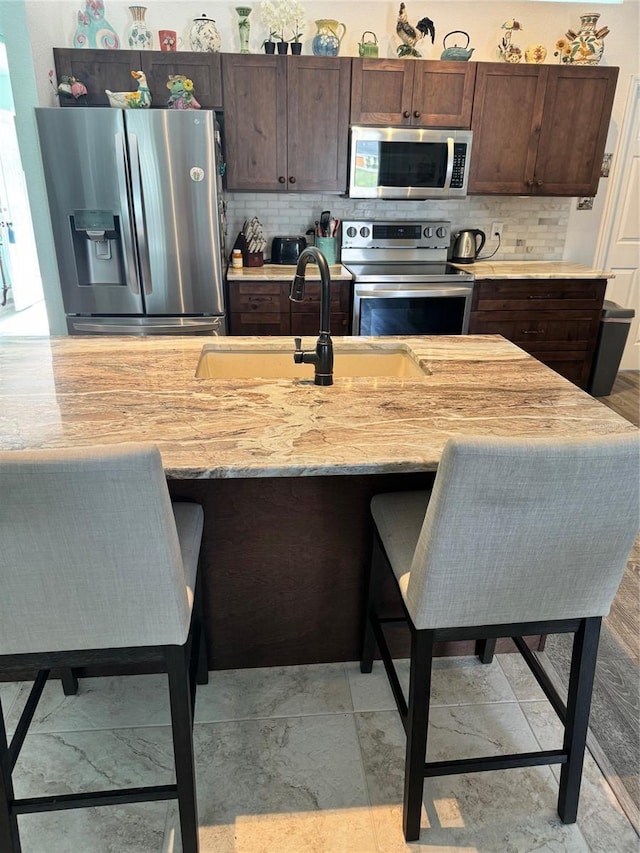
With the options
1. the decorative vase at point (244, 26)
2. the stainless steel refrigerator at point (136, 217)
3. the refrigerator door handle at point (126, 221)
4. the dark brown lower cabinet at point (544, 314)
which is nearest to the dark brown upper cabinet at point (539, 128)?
the dark brown lower cabinet at point (544, 314)

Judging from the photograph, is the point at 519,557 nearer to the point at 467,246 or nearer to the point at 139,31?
the point at 467,246

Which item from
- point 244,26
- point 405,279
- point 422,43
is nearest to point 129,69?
point 244,26

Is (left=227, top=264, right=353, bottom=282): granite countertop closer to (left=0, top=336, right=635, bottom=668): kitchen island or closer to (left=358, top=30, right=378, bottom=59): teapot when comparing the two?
Answer: (left=358, top=30, right=378, bottom=59): teapot

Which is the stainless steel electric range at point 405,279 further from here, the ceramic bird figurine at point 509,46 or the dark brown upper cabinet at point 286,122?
the ceramic bird figurine at point 509,46

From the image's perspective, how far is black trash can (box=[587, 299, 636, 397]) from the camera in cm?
409

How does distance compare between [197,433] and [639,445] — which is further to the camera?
[197,433]

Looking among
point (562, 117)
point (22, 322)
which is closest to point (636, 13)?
point (562, 117)

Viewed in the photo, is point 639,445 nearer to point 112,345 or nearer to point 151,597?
point 151,597

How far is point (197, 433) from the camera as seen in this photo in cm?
A: 136

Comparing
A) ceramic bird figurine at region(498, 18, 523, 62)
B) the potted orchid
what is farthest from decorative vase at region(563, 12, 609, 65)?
Result: the potted orchid

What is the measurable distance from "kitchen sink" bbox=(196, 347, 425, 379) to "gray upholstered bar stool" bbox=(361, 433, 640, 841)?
824 mm

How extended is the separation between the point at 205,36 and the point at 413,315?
2022 millimetres

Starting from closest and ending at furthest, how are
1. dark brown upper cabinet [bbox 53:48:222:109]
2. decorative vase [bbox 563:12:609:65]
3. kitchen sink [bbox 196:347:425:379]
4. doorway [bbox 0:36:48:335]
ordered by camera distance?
kitchen sink [bbox 196:347:425:379] < dark brown upper cabinet [bbox 53:48:222:109] < decorative vase [bbox 563:12:609:65] < doorway [bbox 0:36:48:335]

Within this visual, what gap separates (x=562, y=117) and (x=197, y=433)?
11.8 feet
